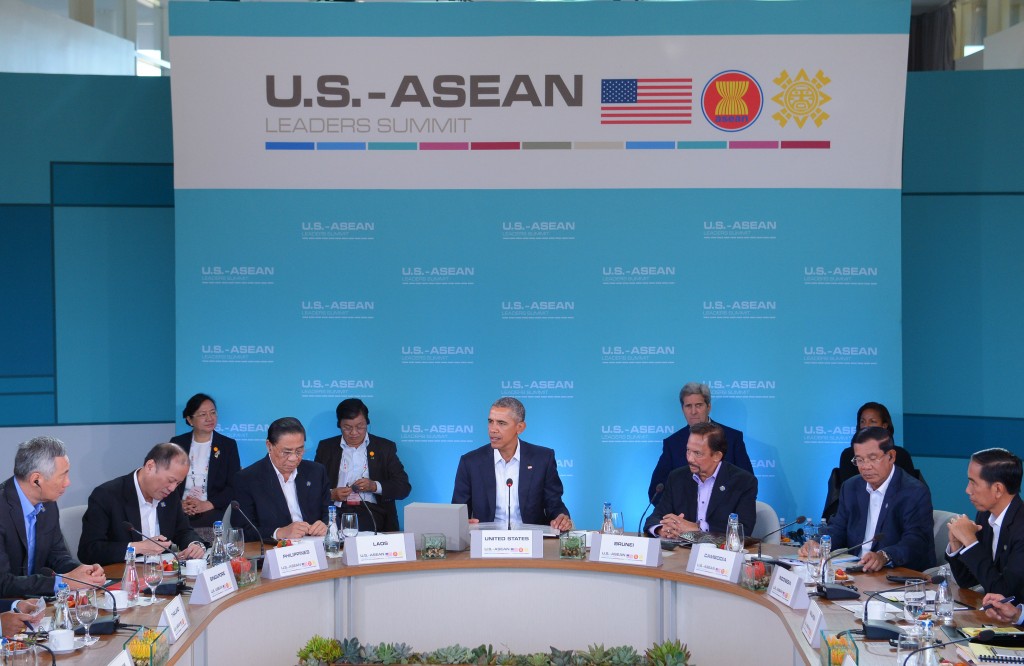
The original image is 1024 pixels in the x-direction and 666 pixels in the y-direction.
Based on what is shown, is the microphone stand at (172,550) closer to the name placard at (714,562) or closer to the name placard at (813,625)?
the name placard at (714,562)

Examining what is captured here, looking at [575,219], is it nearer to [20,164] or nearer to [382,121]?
[382,121]

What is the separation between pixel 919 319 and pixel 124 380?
17.5ft

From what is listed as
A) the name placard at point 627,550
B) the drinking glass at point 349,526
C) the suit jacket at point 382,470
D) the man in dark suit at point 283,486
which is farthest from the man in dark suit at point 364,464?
the name placard at point 627,550

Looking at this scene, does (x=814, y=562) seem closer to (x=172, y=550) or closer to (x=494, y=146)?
(x=172, y=550)

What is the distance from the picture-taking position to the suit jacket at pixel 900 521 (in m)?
4.34

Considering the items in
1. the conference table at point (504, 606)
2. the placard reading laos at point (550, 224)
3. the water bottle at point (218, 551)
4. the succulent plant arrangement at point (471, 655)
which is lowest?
the succulent plant arrangement at point (471, 655)

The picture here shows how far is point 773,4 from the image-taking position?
6.17 metres

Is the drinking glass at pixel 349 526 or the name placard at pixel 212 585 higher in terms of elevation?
the drinking glass at pixel 349 526

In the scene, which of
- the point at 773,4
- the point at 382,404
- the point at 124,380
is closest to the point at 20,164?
the point at 124,380

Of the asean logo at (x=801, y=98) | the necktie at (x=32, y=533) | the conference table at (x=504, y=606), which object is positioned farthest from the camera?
the asean logo at (x=801, y=98)

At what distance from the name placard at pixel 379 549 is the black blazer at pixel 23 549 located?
3.51 ft

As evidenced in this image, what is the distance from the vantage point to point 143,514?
14.9ft

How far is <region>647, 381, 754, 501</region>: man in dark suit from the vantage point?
5.93 m

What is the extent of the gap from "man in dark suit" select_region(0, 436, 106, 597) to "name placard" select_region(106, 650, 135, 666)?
2.86 feet
